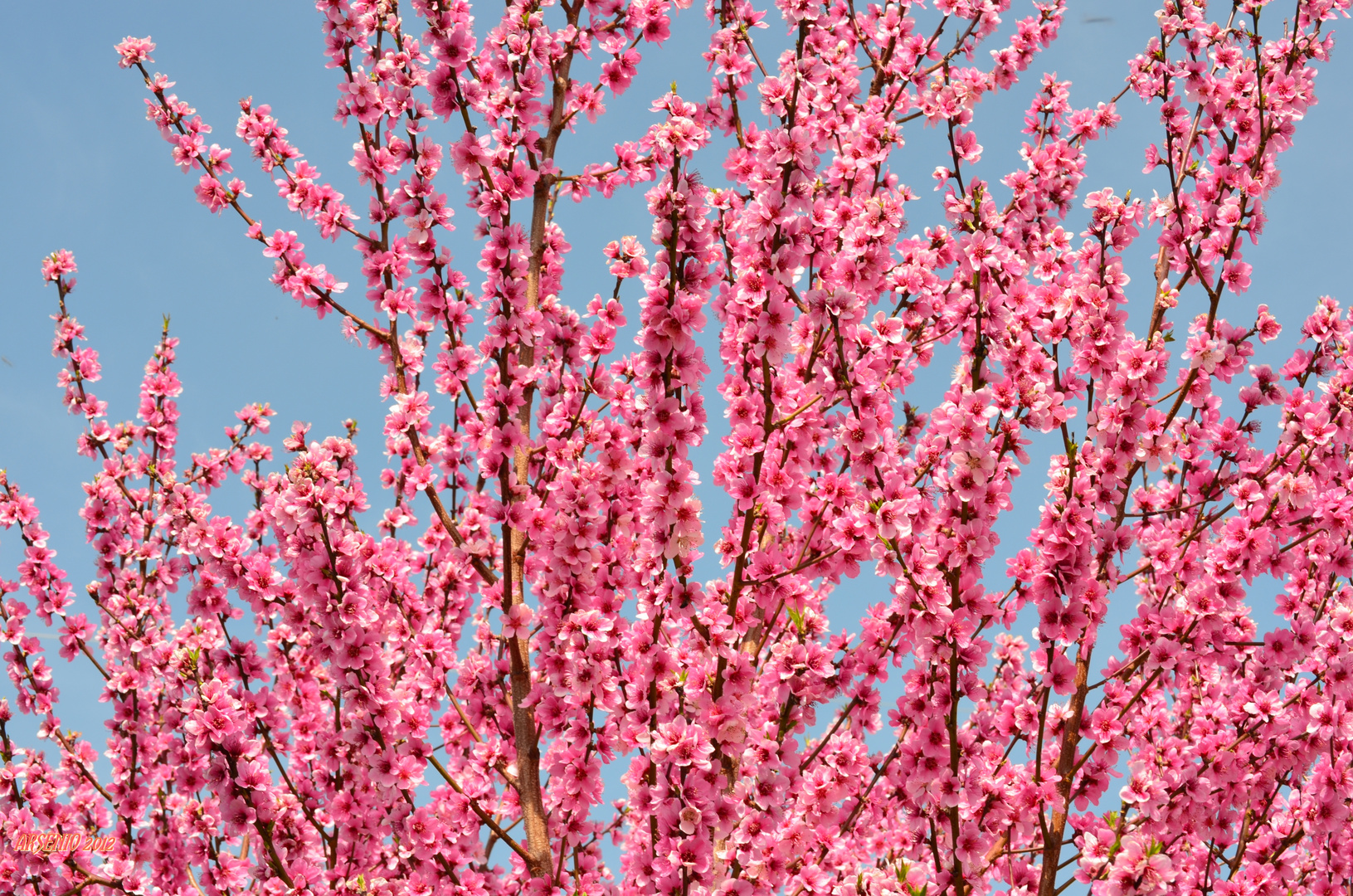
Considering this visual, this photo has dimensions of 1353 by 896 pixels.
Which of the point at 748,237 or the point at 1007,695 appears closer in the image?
the point at 748,237

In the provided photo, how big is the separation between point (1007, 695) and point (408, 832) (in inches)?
197

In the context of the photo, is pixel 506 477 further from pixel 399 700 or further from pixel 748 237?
pixel 748 237

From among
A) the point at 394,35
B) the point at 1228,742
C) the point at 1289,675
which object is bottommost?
the point at 1228,742

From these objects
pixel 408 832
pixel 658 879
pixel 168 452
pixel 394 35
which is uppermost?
pixel 394 35

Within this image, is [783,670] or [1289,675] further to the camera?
[1289,675]

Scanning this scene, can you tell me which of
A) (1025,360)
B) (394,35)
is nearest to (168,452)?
(394,35)

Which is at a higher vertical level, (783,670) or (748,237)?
(748,237)

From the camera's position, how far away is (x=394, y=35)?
7.98 metres

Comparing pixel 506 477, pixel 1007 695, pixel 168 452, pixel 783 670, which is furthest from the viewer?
pixel 168 452

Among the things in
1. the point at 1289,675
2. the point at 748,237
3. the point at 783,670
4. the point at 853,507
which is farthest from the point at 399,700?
the point at 1289,675

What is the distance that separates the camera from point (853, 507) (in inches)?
251

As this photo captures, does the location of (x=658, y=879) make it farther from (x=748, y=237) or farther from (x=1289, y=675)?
(x=1289, y=675)

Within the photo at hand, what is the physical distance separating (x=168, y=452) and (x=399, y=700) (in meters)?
5.49

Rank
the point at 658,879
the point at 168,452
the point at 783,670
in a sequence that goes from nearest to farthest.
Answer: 1. the point at 658,879
2. the point at 783,670
3. the point at 168,452
